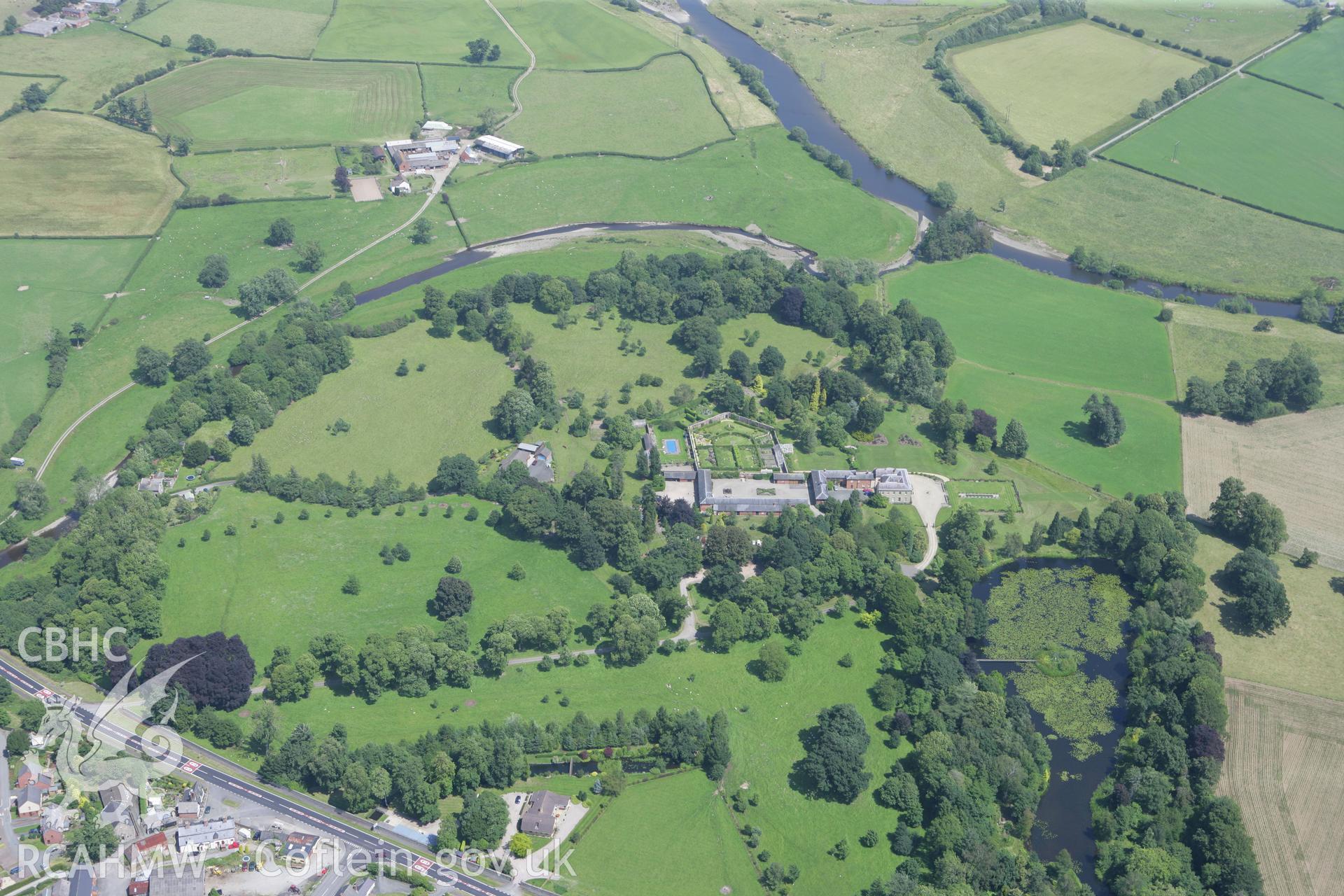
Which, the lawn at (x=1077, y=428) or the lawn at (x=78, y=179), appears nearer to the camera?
the lawn at (x=1077, y=428)

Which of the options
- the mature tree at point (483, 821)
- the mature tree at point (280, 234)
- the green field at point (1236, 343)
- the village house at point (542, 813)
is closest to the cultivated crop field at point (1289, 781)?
the green field at point (1236, 343)

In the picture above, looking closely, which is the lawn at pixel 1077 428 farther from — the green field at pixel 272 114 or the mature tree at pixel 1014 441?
the green field at pixel 272 114

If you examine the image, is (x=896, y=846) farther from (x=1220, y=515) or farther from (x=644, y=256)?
(x=644, y=256)

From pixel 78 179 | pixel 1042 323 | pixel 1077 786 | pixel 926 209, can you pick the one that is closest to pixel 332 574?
pixel 1077 786

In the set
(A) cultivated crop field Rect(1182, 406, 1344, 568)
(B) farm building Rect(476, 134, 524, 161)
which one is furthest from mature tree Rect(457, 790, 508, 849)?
(B) farm building Rect(476, 134, 524, 161)

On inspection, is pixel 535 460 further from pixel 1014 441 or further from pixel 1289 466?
pixel 1289 466

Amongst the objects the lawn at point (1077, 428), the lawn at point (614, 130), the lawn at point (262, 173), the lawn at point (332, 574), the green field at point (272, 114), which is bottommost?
the lawn at point (332, 574)
